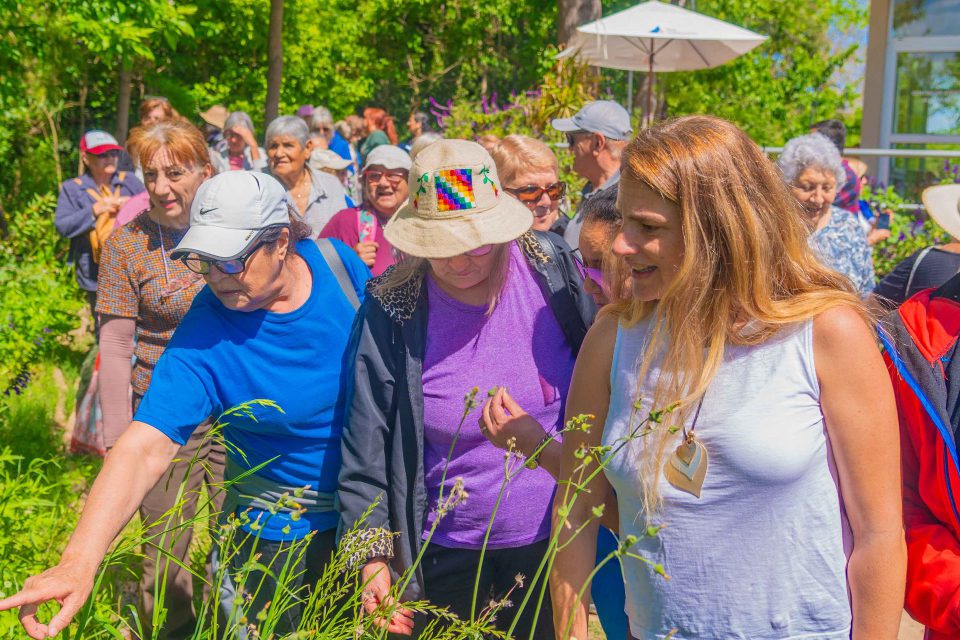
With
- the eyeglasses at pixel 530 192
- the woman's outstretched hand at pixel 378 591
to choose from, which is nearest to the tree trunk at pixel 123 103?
the eyeglasses at pixel 530 192

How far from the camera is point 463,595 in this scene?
109 inches

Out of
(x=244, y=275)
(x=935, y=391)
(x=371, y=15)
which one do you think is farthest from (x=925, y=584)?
(x=371, y=15)

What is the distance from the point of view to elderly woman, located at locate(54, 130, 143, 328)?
22.1ft

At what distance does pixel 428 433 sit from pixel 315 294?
0.56 m

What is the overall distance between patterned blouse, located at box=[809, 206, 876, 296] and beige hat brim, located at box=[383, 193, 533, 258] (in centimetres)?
265

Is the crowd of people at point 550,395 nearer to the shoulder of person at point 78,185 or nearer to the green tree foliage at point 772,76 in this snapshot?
the shoulder of person at point 78,185

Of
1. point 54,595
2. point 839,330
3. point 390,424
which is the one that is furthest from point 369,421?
point 839,330

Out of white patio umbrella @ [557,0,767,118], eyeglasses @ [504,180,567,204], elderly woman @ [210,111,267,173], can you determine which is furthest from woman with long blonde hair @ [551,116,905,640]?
white patio umbrella @ [557,0,767,118]

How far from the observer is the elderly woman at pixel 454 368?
2535 millimetres

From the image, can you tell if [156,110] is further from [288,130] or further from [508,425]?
[508,425]

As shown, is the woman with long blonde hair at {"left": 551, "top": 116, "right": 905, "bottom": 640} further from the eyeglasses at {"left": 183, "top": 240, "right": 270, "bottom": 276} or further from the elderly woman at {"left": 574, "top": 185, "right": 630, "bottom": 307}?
the eyeglasses at {"left": 183, "top": 240, "right": 270, "bottom": 276}

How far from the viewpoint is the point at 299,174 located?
19.8 feet

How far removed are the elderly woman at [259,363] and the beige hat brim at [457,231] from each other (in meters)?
0.35

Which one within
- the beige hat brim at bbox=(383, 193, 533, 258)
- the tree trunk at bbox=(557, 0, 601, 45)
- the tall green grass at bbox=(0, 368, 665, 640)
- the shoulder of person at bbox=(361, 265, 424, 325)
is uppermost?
the tree trunk at bbox=(557, 0, 601, 45)
